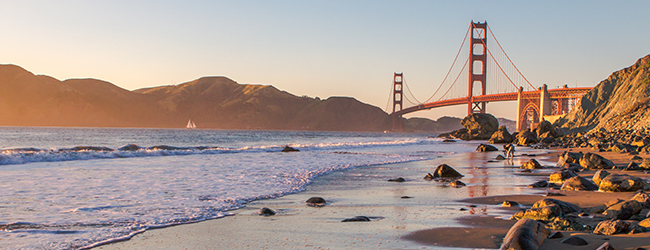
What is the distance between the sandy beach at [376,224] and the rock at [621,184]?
0.27 meters

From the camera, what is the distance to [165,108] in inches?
6403

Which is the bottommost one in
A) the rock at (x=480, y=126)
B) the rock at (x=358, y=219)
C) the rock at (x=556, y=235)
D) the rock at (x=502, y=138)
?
the rock at (x=358, y=219)

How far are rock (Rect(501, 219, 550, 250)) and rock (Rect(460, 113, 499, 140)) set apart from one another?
5448 cm

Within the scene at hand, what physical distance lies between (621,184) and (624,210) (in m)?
2.67

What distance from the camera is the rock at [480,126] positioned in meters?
56.8

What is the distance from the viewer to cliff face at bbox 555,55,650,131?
31.4 metres

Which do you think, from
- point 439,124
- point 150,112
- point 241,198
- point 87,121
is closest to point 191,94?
point 150,112

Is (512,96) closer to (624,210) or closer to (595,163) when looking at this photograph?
(595,163)

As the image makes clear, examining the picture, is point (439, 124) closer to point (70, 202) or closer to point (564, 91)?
point (564, 91)

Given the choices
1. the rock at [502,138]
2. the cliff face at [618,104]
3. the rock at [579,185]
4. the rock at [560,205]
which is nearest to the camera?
the rock at [560,205]


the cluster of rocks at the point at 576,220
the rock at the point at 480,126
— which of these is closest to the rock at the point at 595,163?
the cluster of rocks at the point at 576,220

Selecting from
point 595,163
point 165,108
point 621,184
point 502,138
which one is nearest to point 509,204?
point 621,184

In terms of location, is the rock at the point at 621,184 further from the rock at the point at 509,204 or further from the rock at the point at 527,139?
the rock at the point at 527,139

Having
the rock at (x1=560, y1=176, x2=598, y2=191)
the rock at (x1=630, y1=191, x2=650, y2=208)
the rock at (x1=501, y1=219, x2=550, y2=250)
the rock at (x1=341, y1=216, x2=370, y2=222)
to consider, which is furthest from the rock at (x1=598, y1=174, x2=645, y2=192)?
the rock at (x1=341, y1=216, x2=370, y2=222)
